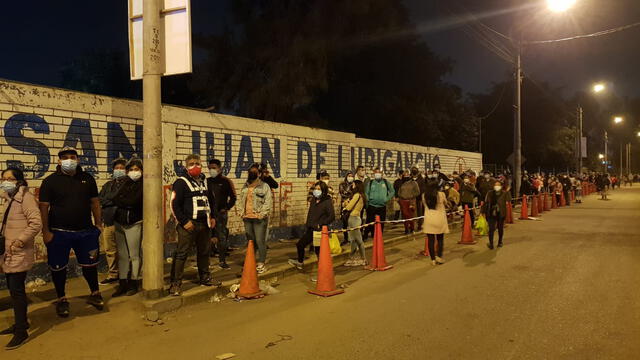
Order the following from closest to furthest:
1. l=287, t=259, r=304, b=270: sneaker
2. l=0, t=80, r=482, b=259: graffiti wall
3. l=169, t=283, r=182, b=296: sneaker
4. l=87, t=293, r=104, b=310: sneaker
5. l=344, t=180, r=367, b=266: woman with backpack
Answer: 1. l=87, t=293, r=104, b=310: sneaker
2. l=169, t=283, r=182, b=296: sneaker
3. l=0, t=80, r=482, b=259: graffiti wall
4. l=287, t=259, r=304, b=270: sneaker
5. l=344, t=180, r=367, b=266: woman with backpack

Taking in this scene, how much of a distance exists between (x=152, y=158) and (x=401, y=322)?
12.4ft

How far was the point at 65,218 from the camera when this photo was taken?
568cm

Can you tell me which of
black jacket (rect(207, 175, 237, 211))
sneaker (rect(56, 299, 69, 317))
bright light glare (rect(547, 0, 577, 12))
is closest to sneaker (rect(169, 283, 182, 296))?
sneaker (rect(56, 299, 69, 317))

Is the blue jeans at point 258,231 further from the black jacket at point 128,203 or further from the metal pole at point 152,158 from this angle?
the metal pole at point 152,158

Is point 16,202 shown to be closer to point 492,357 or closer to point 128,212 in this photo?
point 128,212

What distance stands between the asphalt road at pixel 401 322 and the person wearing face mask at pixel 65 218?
645 mm

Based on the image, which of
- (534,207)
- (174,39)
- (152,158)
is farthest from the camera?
(534,207)

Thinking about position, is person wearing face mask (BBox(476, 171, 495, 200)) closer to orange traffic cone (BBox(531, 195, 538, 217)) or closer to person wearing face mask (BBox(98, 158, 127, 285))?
orange traffic cone (BBox(531, 195, 538, 217))

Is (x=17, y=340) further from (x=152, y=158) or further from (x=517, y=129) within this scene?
(x=517, y=129)

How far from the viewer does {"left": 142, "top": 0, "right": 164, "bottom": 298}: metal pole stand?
Answer: 6.17m

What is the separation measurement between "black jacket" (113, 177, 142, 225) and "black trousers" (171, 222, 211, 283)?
0.68 metres

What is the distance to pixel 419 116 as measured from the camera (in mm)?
32750

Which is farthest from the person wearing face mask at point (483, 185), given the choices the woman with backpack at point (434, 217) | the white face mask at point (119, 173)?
the white face mask at point (119, 173)

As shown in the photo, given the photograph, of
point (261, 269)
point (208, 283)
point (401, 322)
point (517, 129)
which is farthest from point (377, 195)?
point (517, 129)
